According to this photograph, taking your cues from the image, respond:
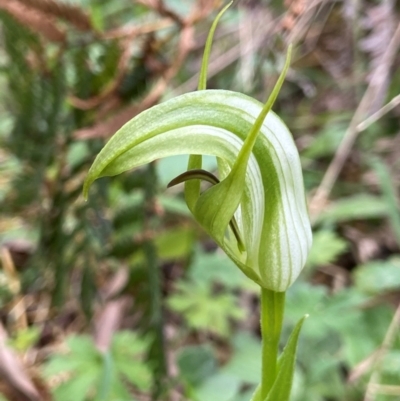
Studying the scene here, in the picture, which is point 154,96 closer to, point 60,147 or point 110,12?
point 60,147

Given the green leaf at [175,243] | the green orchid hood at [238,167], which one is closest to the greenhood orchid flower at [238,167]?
the green orchid hood at [238,167]

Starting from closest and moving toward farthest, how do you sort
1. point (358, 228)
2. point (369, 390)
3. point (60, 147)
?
1. point (369, 390)
2. point (60, 147)
3. point (358, 228)

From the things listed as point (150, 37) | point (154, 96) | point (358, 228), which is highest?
point (150, 37)

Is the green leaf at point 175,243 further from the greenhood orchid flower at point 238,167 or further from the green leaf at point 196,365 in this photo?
the greenhood orchid flower at point 238,167

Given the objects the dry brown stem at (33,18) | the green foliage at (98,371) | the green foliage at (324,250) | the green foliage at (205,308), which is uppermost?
the dry brown stem at (33,18)

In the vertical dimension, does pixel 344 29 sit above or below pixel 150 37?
above

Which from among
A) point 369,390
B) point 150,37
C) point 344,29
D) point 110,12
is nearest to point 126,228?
point 150,37
